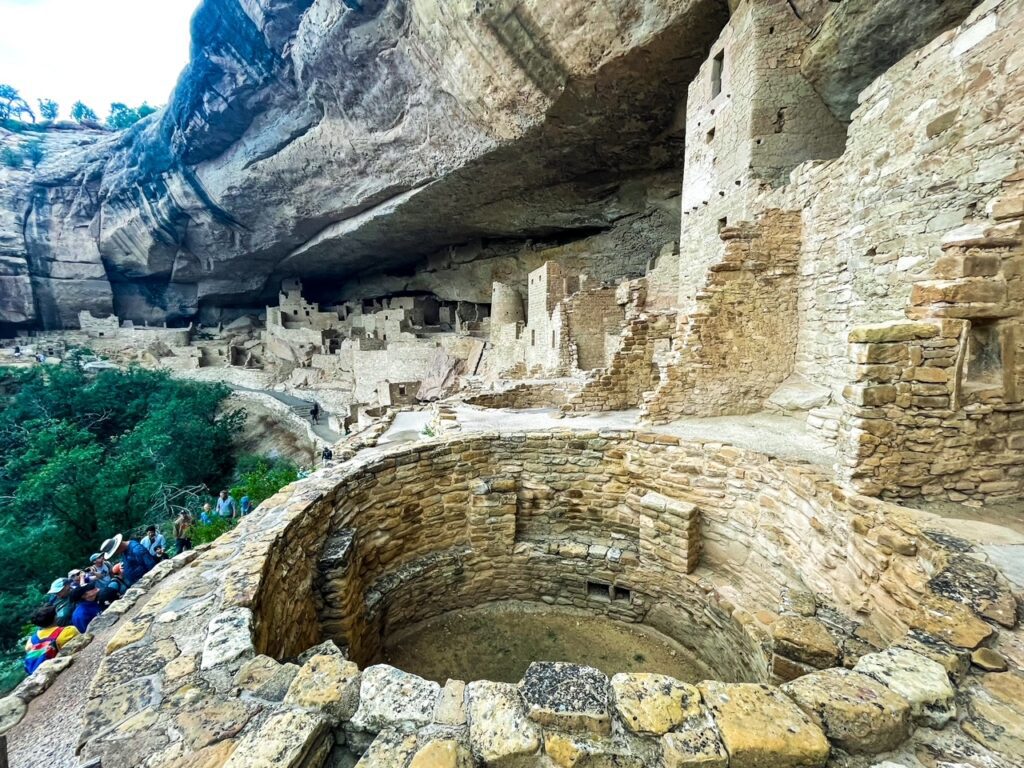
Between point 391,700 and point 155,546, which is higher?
point 391,700

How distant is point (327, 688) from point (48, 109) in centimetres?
5412

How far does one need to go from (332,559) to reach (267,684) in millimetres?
1894

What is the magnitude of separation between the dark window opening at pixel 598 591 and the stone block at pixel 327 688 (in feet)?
12.5

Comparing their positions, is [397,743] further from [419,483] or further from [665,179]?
[665,179]

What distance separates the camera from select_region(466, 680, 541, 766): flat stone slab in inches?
59.6

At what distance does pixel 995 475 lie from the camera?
3043 millimetres

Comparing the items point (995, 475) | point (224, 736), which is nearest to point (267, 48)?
point (224, 736)

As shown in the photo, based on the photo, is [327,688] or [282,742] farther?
[327,688]

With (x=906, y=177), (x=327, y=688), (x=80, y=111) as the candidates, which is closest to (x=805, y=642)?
(x=327, y=688)

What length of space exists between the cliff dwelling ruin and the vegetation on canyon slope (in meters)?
5.51

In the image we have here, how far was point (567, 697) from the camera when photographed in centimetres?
175

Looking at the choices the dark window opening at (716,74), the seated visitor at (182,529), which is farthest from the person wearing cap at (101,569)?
the dark window opening at (716,74)

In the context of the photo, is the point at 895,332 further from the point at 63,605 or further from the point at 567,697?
the point at 63,605

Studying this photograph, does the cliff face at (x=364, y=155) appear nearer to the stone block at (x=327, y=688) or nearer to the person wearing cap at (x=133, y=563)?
the stone block at (x=327, y=688)
